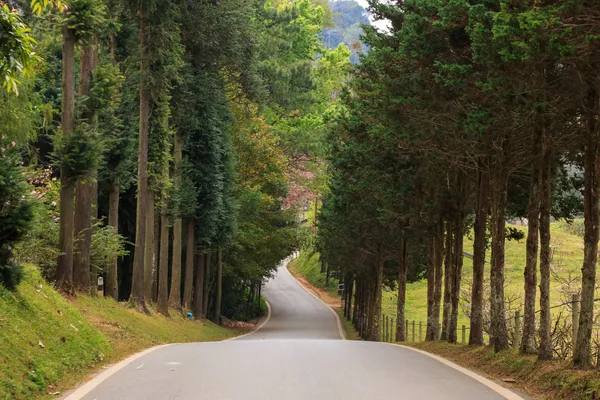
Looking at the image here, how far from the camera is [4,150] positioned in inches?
512

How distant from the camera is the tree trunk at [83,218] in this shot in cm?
2045

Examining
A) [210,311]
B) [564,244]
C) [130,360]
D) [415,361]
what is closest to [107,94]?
[130,360]

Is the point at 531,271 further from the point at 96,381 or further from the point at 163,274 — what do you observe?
the point at 163,274

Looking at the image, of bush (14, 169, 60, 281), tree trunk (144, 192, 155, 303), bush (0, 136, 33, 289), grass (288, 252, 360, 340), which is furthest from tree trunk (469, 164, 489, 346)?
grass (288, 252, 360, 340)

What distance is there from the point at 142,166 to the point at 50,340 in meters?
13.5

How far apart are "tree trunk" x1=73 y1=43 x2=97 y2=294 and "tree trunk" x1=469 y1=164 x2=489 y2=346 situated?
10.3 meters

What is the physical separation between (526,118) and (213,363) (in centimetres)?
692

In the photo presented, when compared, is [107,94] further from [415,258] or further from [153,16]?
[415,258]

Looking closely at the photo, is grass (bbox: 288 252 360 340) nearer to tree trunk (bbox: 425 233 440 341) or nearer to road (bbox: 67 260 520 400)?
tree trunk (bbox: 425 233 440 341)

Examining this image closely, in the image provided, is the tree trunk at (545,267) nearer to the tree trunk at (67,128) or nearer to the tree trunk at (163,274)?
the tree trunk at (67,128)

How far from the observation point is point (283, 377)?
1084cm

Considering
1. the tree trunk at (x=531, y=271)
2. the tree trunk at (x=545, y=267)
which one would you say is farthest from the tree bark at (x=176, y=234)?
the tree trunk at (x=545, y=267)

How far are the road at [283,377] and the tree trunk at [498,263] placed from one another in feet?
4.75

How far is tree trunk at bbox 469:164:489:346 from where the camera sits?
1736cm
